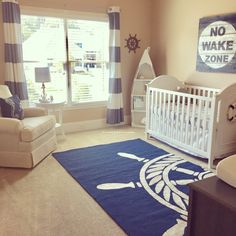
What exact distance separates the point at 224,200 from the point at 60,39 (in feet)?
12.2

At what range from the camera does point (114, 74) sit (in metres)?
4.55

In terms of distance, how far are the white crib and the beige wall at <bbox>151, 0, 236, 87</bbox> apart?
0.24 m

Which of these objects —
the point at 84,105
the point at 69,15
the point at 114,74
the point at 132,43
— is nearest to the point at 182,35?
the point at 132,43

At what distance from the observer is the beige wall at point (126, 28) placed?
4312 mm

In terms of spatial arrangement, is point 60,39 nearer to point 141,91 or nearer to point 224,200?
point 141,91

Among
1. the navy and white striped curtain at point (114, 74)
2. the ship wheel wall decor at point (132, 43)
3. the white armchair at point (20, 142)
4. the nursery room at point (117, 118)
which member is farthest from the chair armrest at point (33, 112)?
the ship wheel wall decor at point (132, 43)

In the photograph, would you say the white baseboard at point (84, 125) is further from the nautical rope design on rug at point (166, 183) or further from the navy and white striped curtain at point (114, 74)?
the nautical rope design on rug at point (166, 183)

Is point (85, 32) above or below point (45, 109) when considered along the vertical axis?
above

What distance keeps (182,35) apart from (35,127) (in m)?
2.86

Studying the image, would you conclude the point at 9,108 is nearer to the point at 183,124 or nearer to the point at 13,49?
the point at 13,49

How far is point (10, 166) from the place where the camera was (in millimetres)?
3029

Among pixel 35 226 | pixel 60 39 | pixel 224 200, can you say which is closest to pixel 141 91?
pixel 60 39

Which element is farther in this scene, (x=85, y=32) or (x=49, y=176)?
(x=85, y=32)

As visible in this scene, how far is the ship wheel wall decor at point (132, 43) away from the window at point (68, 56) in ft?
1.40
